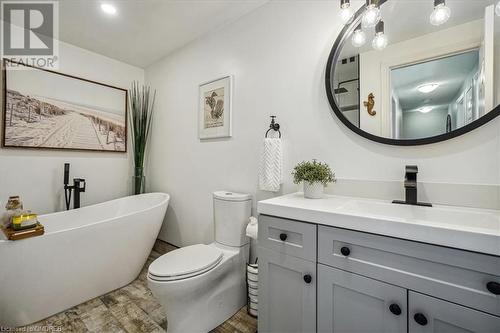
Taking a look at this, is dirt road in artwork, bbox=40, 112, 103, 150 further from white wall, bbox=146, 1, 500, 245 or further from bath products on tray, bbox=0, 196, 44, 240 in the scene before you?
bath products on tray, bbox=0, 196, 44, 240

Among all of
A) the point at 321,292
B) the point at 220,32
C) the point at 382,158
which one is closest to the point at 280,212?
the point at 321,292

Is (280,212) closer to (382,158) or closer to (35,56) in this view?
(382,158)

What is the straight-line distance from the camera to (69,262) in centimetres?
159

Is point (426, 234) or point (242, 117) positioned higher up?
point (242, 117)

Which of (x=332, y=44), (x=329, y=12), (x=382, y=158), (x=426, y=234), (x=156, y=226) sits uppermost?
(x=329, y=12)

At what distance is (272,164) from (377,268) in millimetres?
920

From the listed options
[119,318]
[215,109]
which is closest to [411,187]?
[215,109]

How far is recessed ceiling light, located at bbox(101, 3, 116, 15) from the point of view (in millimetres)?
1846

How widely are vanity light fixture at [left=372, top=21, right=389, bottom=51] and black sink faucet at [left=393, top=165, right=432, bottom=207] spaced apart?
0.74 metres

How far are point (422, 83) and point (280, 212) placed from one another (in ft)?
3.53

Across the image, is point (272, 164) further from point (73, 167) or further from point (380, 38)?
point (73, 167)

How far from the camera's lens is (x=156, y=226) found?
6.97 ft

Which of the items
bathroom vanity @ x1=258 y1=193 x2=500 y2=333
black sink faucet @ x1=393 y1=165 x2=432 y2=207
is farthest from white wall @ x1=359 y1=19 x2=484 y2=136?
bathroom vanity @ x1=258 y1=193 x2=500 y2=333

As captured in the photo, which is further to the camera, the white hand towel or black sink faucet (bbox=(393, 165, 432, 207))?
the white hand towel
